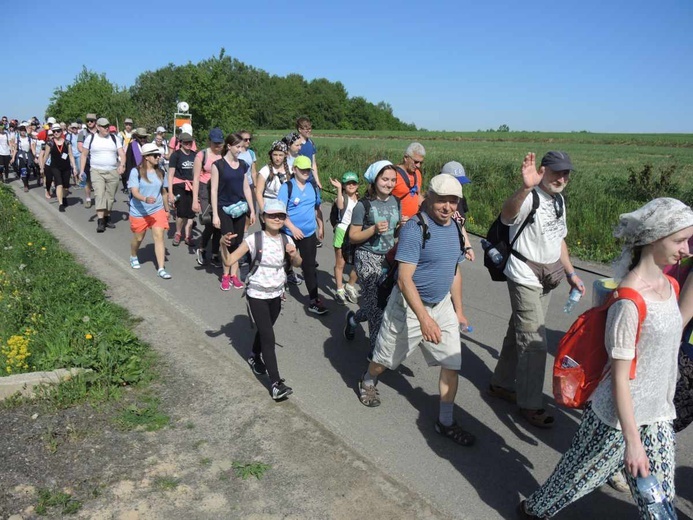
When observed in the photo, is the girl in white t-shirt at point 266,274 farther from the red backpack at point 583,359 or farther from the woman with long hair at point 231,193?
the woman with long hair at point 231,193

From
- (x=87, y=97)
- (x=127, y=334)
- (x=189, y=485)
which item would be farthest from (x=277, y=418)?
(x=87, y=97)

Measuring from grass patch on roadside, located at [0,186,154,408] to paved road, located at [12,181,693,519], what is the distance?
0.75 m

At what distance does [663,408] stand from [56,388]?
4.16 metres

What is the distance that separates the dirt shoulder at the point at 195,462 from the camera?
3215 millimetres

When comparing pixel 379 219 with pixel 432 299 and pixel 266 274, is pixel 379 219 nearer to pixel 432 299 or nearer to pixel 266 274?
pixel 266 274

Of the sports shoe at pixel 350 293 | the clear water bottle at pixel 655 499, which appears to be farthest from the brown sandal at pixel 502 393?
the sports shoe at pixel 350 293

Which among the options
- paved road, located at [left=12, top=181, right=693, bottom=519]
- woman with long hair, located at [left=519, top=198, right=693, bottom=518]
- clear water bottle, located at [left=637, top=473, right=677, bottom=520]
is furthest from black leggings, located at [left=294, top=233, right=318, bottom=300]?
clear water bottle, located at [left=637, top=473, right=677, bottom=520]

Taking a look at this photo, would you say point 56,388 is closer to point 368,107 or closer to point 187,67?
point 187,67

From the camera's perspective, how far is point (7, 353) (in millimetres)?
Answer: 4969

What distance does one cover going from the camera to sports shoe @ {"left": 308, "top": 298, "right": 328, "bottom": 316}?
6.68 m

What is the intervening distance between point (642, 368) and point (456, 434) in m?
1.70

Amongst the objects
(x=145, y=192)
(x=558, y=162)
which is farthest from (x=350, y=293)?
(x=558, y=162)

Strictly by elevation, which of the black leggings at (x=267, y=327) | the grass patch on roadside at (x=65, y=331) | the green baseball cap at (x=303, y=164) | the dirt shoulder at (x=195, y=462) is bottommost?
the dirt shoulder at (x=195, y=462)

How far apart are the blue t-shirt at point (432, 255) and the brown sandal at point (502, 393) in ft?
4.19
